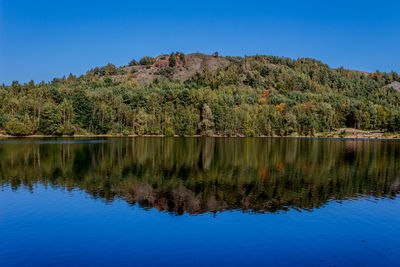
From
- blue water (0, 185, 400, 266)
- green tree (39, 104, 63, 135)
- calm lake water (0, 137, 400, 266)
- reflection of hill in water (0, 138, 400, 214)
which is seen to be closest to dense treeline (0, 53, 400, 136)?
green tree (39, 104, 63, 135)

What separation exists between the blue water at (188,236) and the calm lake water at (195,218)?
2.1 inches

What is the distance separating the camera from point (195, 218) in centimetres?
2170

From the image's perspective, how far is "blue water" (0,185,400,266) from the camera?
51.0 ft

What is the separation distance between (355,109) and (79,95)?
420 ft

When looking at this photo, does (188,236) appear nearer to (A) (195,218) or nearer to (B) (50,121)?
(A) (195,218)

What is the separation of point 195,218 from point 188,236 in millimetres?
3348

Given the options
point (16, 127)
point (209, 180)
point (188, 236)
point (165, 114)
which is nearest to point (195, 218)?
point (188, 236)

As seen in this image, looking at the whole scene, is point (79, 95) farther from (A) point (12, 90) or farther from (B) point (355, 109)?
(B) point (355, 109)

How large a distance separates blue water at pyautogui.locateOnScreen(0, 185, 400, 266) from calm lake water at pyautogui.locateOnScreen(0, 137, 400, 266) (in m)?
0.05

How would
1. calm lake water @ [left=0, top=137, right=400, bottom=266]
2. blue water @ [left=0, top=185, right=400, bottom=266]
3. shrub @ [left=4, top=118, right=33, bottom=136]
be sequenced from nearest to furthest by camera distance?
blue water @ [left=0, top=185, right=400, bottom=266], calm lake water @ [left=0, top=137, right=400, bottom=266], shrub @ [left=4, top=118, right=33, bottom=136]

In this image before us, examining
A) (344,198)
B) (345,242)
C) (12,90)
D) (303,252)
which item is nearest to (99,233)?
(303,252)

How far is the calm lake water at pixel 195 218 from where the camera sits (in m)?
15.9

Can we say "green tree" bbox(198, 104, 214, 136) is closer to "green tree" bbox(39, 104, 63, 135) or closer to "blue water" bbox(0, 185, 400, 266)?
"green tree" bbox(39, 104, 63, 135)

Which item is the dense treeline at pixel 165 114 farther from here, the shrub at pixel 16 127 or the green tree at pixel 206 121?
the shrub at pixel 16 127
